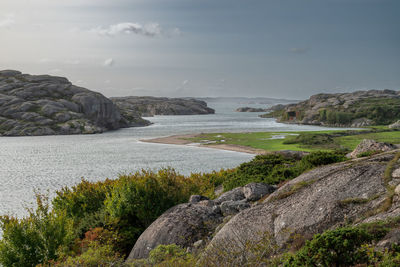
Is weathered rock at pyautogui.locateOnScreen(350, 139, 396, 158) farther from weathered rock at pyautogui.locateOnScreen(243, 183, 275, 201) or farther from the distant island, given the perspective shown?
the distant island

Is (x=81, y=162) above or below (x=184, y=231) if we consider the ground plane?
below

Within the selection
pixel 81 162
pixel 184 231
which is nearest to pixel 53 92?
pixel 81 162

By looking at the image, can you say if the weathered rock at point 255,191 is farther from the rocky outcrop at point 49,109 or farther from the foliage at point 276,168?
the rocky outcrop at point 49,109

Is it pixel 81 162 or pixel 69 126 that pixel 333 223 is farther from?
pixel 69 126

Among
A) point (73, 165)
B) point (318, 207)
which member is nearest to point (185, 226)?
point (318, 207)

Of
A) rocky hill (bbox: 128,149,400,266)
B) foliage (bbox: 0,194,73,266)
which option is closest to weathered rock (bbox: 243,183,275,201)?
rocky hill (bbox: 128,149,400,266)

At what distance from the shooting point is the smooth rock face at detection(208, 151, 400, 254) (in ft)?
23.6

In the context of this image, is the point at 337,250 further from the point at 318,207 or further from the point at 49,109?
the point at 49,109

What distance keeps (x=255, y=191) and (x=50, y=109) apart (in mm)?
98103

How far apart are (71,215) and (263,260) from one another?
35.3ft

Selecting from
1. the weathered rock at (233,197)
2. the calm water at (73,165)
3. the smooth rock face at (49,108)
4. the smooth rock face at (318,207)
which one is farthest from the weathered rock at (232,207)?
the smooth rock face at (49,108)

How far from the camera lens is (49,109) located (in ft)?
320

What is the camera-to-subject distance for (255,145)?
175 feet

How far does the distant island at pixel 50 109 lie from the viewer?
289ft
